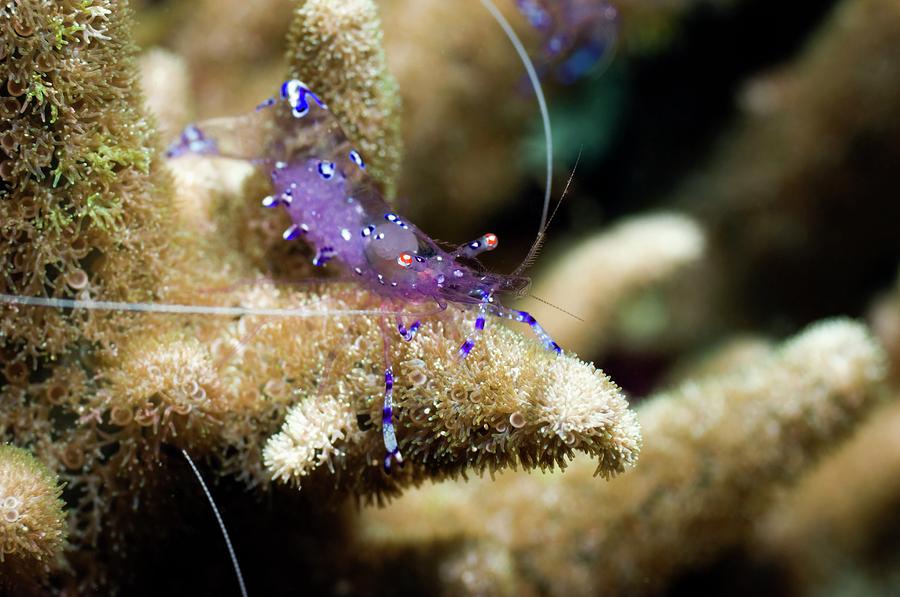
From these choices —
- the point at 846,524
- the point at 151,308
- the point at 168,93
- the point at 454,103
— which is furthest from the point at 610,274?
the point at 151,308

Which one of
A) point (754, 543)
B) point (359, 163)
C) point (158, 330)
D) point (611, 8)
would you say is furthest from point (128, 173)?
point (754, 543)

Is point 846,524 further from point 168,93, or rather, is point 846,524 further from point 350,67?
point 168,93

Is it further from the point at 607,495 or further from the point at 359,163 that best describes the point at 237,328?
the point at 607,495

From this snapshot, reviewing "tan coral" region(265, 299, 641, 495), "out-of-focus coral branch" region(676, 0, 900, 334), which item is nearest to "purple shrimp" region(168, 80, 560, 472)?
"tan coral" region(265, 299, 641, 495)

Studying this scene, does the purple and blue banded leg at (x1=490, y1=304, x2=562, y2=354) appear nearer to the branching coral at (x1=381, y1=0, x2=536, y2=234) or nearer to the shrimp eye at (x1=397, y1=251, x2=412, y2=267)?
the shrimp eye at (x1=397, y1=251, x2=412, y2=267)

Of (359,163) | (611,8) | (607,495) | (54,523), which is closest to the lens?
(54,523)

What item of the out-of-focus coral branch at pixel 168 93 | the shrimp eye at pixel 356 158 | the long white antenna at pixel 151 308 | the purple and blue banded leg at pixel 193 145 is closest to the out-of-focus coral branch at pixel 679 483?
the long white antenna at pixel 151 308

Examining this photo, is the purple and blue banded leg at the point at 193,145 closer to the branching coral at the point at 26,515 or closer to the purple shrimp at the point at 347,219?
the purple shrimp at the point at 347,219
